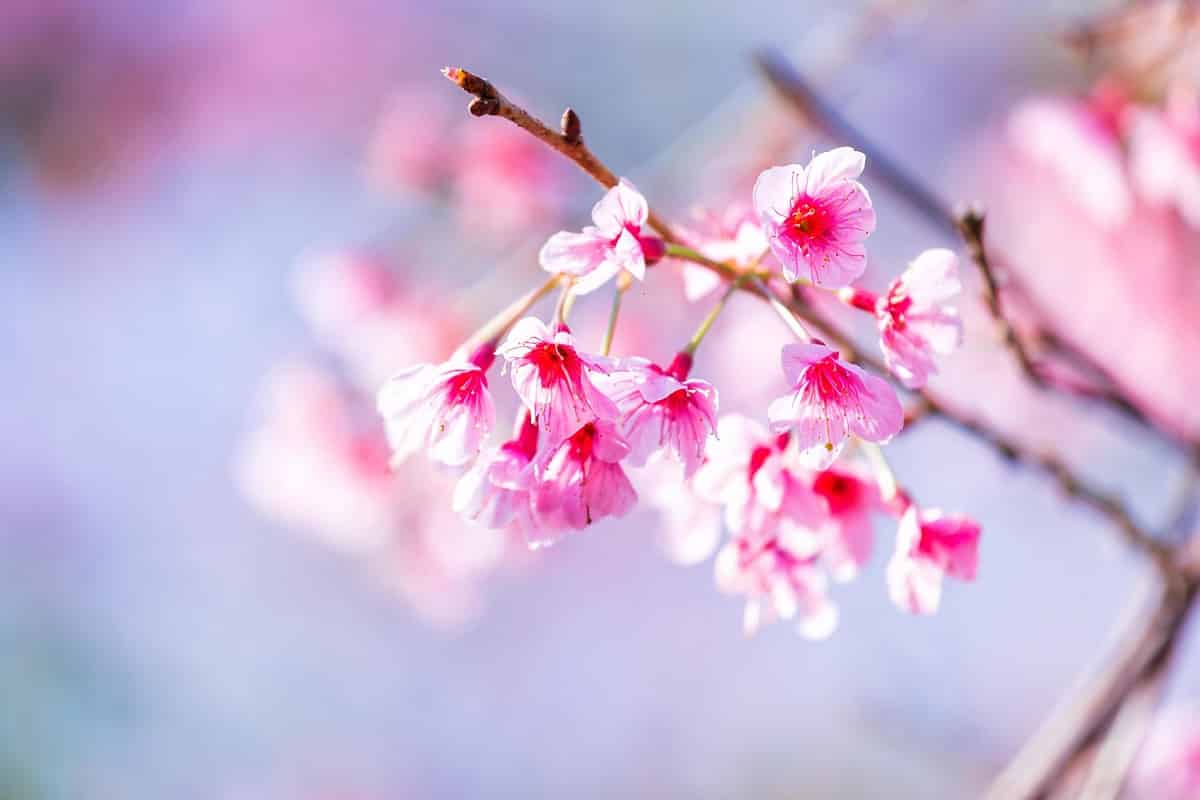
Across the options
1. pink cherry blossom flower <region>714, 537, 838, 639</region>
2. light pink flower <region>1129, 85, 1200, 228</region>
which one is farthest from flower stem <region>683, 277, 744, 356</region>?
light pink flower <region>1129, 85, 1200, 228</region>

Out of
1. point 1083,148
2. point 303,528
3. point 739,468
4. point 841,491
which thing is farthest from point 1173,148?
point 303,528

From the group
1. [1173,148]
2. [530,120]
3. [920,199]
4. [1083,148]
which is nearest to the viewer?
[530,120]

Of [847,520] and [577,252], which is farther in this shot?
[847,520]

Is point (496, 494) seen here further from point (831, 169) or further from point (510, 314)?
point (831, 169)

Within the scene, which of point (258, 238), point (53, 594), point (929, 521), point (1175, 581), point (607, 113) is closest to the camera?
point (929, 521)

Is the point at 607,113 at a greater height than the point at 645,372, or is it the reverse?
the point at 607,113

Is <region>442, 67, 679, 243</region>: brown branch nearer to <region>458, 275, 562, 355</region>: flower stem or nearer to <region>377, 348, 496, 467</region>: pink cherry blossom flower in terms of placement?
<region>458, 275, 562, 355</region>: flower stem

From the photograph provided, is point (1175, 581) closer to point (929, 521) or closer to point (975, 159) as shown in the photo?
point (929, 521)

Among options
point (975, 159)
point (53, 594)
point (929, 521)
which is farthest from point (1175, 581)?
point (53, 594)
